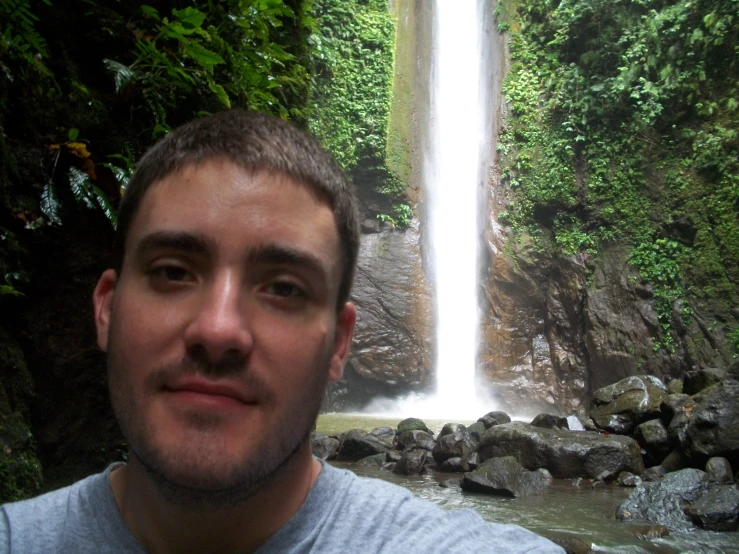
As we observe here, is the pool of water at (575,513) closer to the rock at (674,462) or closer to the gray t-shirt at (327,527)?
the rock at (674,462)

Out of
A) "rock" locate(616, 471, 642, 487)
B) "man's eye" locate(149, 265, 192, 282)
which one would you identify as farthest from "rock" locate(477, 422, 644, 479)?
"man's eye" locate(149, 265, 192, 282)

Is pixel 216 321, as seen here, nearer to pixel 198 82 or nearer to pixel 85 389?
pixel 85 389

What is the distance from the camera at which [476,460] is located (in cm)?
894

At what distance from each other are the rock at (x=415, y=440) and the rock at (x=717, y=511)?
4163mm

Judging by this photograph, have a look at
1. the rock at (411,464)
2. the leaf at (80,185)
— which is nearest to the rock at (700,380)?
the rock at (411,464)

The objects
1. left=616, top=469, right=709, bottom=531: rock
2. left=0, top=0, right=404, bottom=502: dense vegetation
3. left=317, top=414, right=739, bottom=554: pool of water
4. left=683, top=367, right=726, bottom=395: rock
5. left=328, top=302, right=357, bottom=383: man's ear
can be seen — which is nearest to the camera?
left=328, top=302, right=357, bottom=383: man's ear

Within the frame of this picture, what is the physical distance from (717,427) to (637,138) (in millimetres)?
10641

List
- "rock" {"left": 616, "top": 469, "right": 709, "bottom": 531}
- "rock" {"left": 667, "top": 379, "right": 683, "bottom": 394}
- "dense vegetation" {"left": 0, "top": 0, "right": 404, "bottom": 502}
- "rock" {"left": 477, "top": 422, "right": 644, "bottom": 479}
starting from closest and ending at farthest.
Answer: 1. "dense vegetation" {"left": 0, "top": 0, "right": 404, "bottom": 502}
2. "rock" {"left": 616, "top": 469, "right": 709, "bottom": 531}
3. "rock" {"left": 477, "top": 422, "right": 644, "bottom": 479}
4. "rock" {"left": 667, "top": 379, "right": 683, "bottom": 394}

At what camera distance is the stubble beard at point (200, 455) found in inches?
44.8

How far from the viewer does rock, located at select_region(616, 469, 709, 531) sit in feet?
20.3

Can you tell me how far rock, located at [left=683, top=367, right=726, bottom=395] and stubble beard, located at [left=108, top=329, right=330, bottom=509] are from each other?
10419mm

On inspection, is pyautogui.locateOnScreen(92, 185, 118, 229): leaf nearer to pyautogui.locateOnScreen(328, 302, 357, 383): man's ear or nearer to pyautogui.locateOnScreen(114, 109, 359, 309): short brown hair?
pyautogui.locateOnScreen(114, 109, 359, 309): short brown hair

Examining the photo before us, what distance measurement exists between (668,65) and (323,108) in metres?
9.07

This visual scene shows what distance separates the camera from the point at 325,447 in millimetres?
9961
